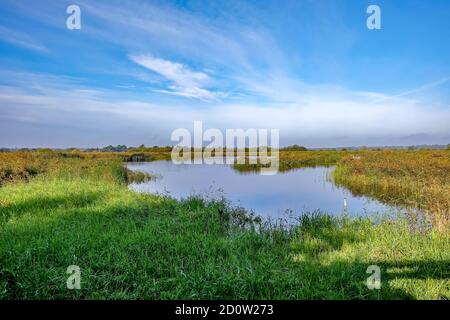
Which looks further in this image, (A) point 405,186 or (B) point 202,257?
(A) point 405,186

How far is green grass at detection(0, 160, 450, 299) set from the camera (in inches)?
128

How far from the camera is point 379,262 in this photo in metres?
3.88

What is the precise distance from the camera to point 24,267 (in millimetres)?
3646

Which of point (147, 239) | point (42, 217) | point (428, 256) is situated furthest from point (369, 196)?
point (42, 217)

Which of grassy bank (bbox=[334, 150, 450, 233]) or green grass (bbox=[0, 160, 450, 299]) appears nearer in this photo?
green grass (bbox=[0, 160, 450, 299])

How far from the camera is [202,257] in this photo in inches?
166

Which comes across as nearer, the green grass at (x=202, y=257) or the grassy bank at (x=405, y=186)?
the green grass at (x=202, y=257)

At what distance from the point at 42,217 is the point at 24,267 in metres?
2.80

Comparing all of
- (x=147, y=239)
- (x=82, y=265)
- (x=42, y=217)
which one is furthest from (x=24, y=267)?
(x=42, y=217)

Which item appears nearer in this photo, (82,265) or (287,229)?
(82,265)

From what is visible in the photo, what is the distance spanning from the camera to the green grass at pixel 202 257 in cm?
324
